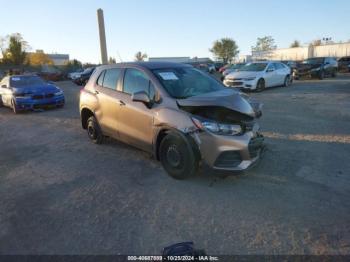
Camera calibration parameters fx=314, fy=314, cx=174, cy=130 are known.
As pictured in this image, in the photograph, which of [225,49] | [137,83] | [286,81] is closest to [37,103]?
[137,83]

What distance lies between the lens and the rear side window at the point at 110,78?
235 inches

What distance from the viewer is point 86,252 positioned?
3131 millimetres

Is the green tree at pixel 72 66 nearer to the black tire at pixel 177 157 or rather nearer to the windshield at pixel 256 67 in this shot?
the windshield at pixel 256 67

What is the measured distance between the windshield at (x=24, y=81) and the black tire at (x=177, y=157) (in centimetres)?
1005

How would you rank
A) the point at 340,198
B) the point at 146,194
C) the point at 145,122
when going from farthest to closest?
the point at 145,122 → the point at 146,194 → the point at 340,198

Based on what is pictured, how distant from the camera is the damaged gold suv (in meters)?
4.29

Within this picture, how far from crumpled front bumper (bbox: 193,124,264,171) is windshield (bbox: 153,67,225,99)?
90 centimetres

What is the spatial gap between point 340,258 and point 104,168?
12.5 ft

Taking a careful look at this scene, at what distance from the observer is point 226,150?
13.8 feet

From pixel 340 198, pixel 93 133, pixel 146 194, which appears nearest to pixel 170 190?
pixel 146 194

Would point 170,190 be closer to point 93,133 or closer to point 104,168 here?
point 104,168

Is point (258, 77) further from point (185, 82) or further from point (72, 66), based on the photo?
point (72, 66)

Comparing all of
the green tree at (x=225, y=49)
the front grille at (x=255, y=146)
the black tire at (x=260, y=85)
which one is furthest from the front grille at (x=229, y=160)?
the green tree at (x=225, y=49)

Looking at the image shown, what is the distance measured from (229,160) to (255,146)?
1.59 ft
